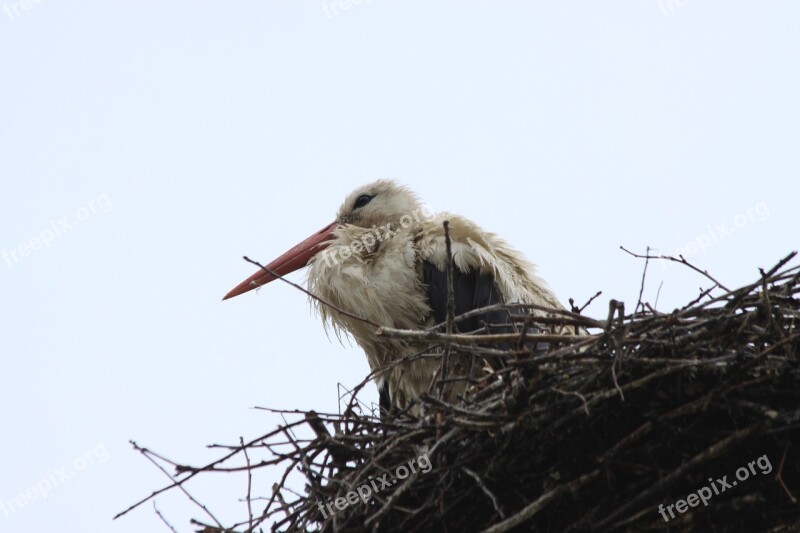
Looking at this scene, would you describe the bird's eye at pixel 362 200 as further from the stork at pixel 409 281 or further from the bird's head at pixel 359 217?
the stork at pixel 409 281

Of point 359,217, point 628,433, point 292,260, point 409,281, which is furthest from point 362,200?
point 628,433

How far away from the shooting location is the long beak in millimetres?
3809

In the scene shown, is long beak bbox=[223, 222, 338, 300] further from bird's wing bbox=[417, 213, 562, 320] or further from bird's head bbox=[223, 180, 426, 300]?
bird's wing bbox=[417, 213, 562, 320]

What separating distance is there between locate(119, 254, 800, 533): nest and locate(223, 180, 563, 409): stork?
803 millimetres

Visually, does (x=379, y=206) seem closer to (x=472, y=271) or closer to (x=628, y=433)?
(x=472, y=271)

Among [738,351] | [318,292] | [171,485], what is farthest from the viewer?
[318,292]

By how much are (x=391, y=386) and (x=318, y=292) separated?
45cm

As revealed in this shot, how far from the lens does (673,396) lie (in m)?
2.25

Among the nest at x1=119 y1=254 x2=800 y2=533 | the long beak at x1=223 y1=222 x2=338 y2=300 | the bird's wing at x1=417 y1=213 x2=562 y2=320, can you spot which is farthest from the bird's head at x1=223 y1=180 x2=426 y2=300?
the nest at x1=119 y1=254 x2=800 y2=533

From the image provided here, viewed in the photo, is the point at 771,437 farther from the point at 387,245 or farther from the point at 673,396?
the point at 387,245

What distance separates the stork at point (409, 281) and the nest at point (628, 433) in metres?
0.80

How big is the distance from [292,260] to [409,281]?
2.52ft

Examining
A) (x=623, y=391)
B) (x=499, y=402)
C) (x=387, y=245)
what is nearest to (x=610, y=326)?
(x=623, y=391)

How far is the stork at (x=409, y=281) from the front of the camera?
130 inches
